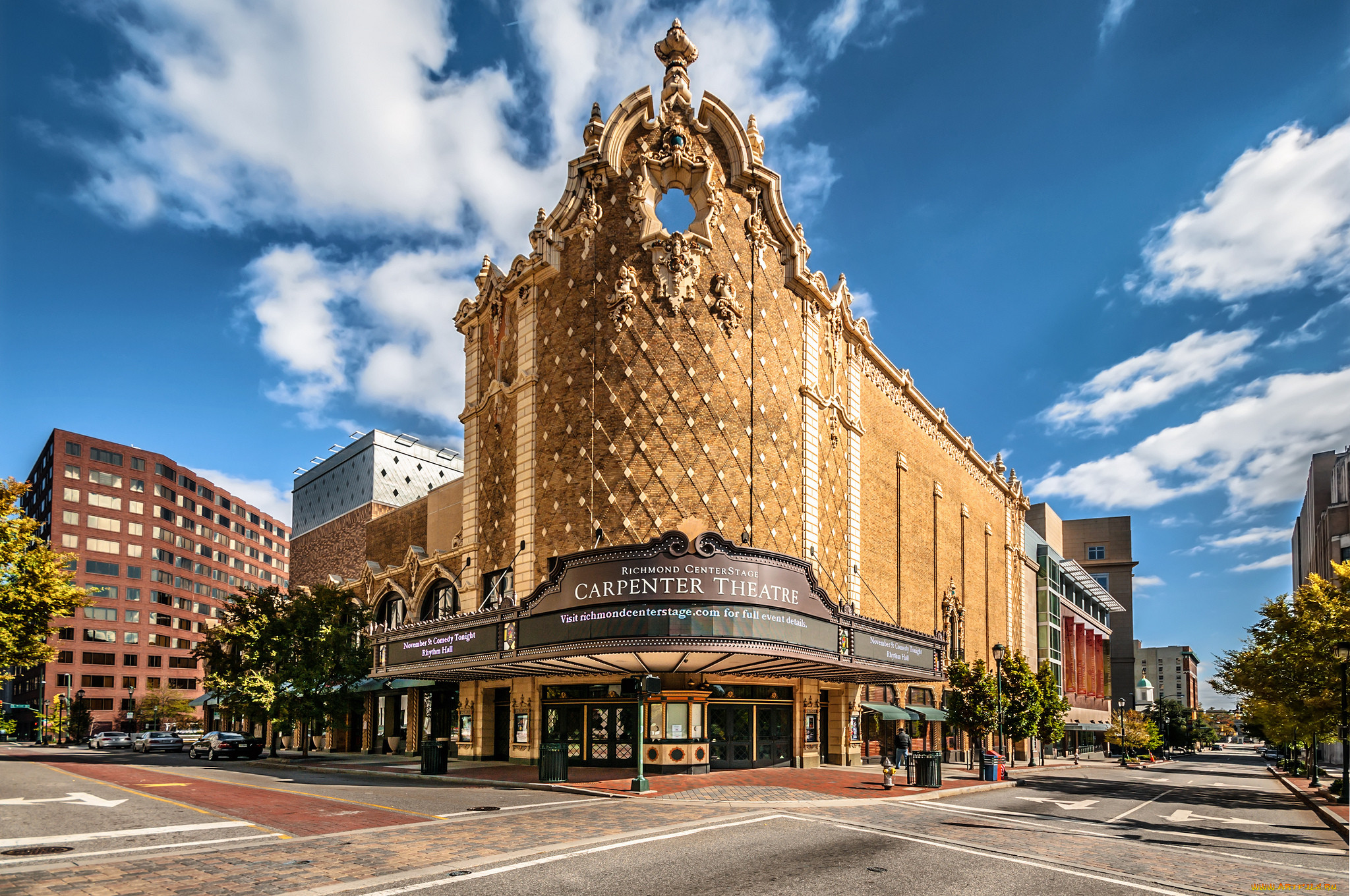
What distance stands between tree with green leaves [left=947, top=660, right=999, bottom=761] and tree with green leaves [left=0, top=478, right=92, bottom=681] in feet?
127

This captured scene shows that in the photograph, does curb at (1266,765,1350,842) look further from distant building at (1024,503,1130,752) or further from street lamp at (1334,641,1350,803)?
distant building at (1024,503,1130,752)

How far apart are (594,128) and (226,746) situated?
3378cm

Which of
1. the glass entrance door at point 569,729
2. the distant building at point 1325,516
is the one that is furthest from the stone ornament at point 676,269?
the distant building at point 1325,516

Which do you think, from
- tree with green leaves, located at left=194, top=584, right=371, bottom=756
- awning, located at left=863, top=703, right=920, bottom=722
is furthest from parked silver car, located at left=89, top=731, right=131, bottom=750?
awning, located at left=863, top=703, right=920, bottom=722

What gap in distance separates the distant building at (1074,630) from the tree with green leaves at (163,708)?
96032 millimetres

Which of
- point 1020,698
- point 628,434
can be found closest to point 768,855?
point 628,434

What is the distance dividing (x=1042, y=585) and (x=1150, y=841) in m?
67.8

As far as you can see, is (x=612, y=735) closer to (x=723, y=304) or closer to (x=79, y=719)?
(x=723, y=304)

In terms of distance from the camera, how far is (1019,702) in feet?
137

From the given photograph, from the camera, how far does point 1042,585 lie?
267 feet

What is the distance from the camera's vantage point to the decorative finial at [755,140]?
125 ft

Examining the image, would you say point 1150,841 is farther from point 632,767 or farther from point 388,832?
point 632,767

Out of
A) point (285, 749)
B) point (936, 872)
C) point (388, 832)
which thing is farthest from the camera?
point (285, 749)

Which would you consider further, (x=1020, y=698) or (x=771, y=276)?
(x=1020, y=698)
